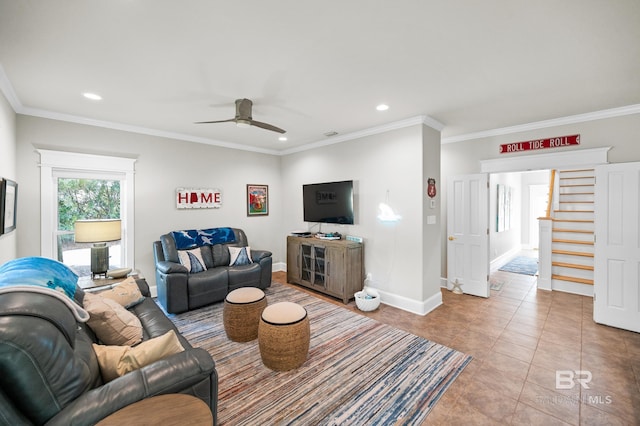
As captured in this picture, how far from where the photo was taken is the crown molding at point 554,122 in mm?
3164

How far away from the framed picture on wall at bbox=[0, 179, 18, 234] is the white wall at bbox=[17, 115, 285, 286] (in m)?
0.58

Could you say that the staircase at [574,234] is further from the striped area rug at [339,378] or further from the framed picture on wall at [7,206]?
the framed picture on wall at [7,206]

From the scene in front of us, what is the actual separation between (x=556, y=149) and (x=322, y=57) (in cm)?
347

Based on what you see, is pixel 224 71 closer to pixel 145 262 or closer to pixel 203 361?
pixel 203 361

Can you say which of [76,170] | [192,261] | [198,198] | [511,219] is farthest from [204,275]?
[511,219]

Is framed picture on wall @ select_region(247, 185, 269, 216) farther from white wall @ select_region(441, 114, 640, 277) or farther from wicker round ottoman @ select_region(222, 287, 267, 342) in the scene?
white wall @ select_region(441, 114, 640, 277)

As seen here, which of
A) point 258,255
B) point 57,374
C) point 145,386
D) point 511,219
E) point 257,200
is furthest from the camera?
point 511,219

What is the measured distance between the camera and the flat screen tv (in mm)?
4324

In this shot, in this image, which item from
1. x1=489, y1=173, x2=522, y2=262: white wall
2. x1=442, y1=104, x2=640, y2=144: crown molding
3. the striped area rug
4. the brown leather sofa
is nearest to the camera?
the brown leather sofa

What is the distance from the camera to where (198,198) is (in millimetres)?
4684

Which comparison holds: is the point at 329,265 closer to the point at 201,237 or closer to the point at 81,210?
the point at 201,237

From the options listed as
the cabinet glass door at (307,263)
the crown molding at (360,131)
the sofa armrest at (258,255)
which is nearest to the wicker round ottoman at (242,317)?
the sofa armrest at (258,255)

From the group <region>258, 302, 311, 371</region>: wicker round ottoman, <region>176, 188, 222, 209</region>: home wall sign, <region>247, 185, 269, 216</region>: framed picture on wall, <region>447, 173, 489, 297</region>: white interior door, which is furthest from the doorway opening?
<region>176, 188, 222, 209</region>: home wall sign

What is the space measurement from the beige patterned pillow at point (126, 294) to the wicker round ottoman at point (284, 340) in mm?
1259
